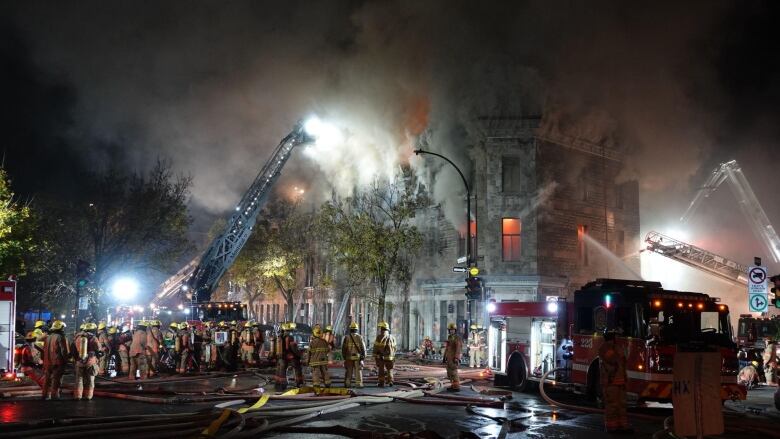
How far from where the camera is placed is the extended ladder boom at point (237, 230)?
89.1ft

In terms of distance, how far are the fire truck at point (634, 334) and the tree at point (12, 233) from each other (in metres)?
21.2

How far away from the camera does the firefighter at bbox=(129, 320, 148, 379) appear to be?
1661 cm

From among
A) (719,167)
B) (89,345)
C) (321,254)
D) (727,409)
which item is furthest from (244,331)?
(719,167)

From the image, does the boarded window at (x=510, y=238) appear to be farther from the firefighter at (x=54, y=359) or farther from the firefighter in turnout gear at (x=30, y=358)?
the firefighter at (x=54, y=359)

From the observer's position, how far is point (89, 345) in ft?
43.0

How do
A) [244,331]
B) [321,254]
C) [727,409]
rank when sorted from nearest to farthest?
[727,409], [244,331], [321,254]

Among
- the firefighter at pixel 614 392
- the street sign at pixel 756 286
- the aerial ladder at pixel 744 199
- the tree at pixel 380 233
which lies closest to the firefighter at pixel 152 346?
the firefighter at pixel 614 392

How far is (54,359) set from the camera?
12.6 metres

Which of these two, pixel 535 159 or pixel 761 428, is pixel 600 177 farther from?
pixel 761 428

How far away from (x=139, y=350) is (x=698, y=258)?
85.6 feet

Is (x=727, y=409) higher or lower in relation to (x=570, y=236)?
lower

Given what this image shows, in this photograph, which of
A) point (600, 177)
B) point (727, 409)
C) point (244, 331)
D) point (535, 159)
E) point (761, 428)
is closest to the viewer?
point (761, 428)

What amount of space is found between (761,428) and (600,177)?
22.7 m

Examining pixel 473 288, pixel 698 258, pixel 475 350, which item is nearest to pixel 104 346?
pixel 473 288
